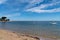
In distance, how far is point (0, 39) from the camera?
29.5ft

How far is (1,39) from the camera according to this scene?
29.6ft

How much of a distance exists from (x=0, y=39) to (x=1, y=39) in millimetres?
75
